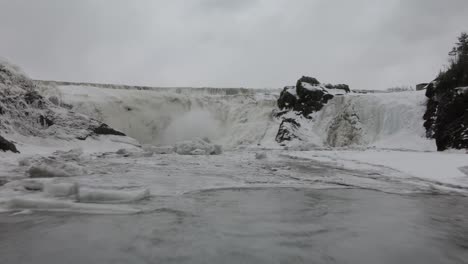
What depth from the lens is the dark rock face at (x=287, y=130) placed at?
26.5 meters

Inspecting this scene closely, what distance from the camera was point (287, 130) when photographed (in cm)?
2703

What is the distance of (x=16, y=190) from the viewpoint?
16.9 ft

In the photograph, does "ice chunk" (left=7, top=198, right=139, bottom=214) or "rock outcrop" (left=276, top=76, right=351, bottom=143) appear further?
"rock outcrop" (left=276, top=76, right=351, bottom=143)

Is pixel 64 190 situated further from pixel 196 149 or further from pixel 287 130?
pixel 287 130

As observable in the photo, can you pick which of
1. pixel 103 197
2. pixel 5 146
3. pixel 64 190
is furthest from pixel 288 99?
pixel 103 197

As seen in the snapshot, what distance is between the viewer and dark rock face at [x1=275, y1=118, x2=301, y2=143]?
26.5 m

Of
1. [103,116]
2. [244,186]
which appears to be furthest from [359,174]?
[103,116]

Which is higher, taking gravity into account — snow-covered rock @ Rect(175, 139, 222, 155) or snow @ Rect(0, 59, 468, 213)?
snow @ Rect(0, 59, 468, 213)

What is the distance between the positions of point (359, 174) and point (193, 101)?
88.1 feet

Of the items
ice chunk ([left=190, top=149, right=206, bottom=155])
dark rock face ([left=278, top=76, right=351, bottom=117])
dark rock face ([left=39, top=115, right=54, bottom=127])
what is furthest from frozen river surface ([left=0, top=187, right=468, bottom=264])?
dark rock face ([left=278, top=76, right=351, bottom=117])

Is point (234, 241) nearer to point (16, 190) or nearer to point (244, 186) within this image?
point (244, 186)

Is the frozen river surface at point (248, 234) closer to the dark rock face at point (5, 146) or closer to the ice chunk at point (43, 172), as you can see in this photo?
the ice chunk at point (43, 172)

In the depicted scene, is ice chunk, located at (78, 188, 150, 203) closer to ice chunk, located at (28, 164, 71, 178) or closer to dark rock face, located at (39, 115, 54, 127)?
ice chunk, located at (28, 164, 71, 178)

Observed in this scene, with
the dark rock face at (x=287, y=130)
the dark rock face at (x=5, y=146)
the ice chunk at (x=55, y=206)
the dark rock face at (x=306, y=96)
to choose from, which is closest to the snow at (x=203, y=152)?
the ice chunk at (x=55, y=206)
